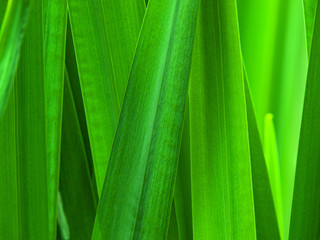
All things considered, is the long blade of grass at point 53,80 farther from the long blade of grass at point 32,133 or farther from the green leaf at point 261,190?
the green leaf at point 261,190

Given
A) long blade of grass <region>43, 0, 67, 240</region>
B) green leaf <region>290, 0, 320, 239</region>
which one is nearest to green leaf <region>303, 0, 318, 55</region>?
green leaf <region>290, 0, 320, 239</region>

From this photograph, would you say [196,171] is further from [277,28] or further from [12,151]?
[277,28]

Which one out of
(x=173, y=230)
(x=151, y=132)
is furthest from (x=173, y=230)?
(x=151, y=132)

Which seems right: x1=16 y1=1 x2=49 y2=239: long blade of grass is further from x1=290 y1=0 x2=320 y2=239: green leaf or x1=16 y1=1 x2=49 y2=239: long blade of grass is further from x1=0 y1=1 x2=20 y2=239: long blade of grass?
x1=290 y1=0 x2=320 y2=239: green leaf

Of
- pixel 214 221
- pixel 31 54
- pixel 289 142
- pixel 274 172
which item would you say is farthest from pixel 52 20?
pixel 289 142

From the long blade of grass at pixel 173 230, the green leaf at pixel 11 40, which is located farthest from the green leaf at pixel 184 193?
the green leaf at pixel 11 40
